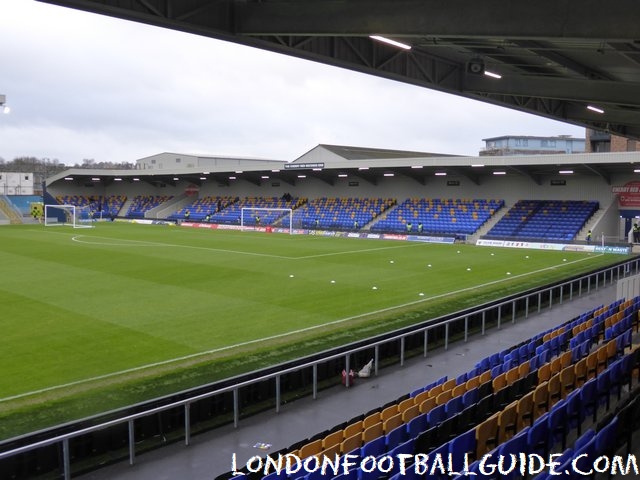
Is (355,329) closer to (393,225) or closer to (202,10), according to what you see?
(202,10)

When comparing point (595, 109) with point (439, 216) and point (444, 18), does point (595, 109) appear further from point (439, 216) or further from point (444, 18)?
point (439, 216)

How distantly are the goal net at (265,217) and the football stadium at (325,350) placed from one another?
58.4ft

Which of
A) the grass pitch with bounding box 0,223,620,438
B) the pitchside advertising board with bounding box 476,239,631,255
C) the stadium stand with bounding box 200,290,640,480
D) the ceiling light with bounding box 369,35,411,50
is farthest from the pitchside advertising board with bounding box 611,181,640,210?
the ceiling light with bounding box 369,35,411,50

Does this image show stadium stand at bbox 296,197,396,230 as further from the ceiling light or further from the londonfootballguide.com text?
the londonfootballguide.com text

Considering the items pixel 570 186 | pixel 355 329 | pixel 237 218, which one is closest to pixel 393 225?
pixel 570 186

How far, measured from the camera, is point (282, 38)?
8438 millimetres

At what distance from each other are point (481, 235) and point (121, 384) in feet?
122

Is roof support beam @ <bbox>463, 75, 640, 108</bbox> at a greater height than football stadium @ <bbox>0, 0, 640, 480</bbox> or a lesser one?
greater

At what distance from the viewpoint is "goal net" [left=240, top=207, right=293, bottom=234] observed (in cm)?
5790

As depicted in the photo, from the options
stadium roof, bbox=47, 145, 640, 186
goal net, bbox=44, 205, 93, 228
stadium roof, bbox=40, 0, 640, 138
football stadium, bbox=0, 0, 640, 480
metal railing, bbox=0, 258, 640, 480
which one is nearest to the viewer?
stadium roof, bbox=40, 0, 640, 138

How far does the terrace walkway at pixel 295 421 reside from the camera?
25.8ft

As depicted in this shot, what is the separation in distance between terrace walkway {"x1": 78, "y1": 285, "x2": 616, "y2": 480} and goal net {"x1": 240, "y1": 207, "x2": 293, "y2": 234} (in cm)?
4334

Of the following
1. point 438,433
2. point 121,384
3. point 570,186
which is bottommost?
point 121,384

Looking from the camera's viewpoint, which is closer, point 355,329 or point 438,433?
point 438,433
